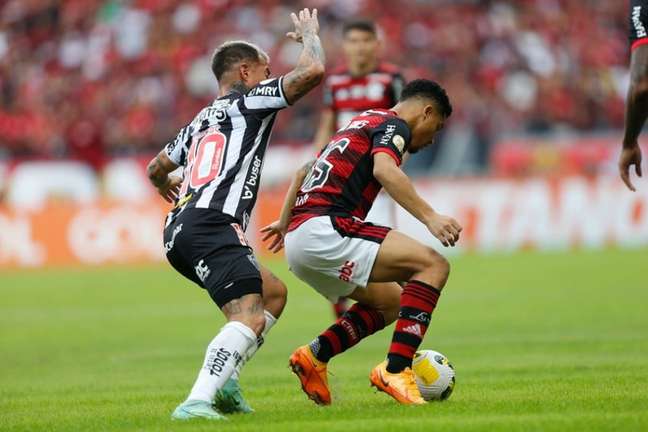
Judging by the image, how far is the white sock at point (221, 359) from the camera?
21.3 feet

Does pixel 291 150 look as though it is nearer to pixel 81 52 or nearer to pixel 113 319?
pixel 81 52

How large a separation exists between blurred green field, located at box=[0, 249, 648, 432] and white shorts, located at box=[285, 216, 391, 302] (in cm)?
80

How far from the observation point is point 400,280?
715 centimetres

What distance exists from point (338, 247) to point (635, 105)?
6.91ft

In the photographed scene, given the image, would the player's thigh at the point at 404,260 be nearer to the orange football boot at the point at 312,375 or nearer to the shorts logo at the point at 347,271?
the shorts logo at the point at 347,271

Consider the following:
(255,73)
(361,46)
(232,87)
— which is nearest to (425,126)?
(255,73)

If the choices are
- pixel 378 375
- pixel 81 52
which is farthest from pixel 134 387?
pixel 81 52

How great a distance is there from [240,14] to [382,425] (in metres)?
23.4

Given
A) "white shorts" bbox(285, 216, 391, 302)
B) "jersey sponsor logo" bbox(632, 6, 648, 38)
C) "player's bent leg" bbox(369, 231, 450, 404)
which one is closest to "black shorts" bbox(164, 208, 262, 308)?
"white shorts" bbox(285, 216, 391, 302)

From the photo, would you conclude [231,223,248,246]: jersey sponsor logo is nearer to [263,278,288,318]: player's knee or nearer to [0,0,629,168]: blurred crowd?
[263,278,288,318]: player's knee

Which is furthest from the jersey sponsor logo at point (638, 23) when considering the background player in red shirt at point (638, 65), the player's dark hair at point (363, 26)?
the player's dark hair at point (363, 26)

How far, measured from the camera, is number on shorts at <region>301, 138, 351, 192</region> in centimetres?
733

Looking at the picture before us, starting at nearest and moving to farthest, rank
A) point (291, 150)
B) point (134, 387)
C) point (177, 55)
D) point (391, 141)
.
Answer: point (391, 141) < point (134, 387) < point (291, 150) < point (177, 55)

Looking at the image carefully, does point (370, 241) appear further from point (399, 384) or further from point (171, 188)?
point (171, 188)
